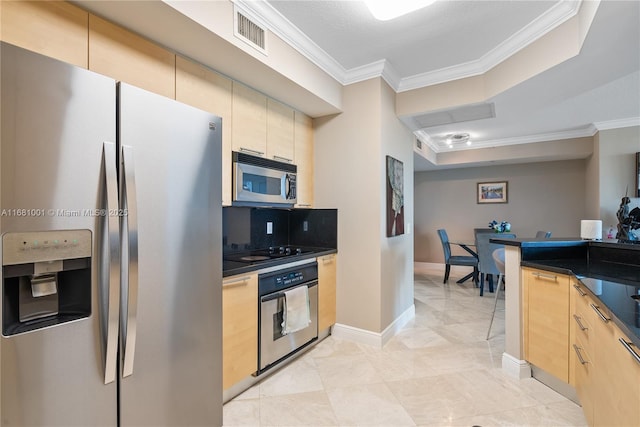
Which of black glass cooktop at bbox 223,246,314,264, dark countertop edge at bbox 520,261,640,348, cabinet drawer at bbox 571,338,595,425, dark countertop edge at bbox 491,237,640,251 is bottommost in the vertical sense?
cabinet drawer at bbox 571,338,595,425

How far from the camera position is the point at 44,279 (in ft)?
3.61

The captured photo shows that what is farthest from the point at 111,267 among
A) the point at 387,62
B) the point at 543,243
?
the point at 543,243

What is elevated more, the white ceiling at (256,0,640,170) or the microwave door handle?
the white ceiling at (256,0,640,170)

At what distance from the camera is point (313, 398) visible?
207 cm

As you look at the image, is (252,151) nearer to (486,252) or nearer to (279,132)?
(279,132)

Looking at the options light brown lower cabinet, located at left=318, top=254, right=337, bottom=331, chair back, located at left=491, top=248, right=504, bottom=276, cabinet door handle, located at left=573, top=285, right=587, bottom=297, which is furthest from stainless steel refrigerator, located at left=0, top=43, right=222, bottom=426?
chair back, located at left=491, top=248, right=504, bottom=276

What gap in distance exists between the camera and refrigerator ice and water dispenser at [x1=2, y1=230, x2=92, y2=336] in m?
1.00

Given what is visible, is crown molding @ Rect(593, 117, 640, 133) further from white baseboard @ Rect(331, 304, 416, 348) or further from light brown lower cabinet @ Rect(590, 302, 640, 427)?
light brown lower cabinet @ Rect(590, 302, 640, 427)

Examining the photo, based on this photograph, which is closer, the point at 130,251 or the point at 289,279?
the point at 130,251

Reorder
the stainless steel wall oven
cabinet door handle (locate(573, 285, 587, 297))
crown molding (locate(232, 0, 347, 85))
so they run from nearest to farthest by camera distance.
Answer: cabinet door handle (locate(573, 285, 587, 297)) → crown molding (locate(232, 0, 347, 85)) → the stainless steel wall oven

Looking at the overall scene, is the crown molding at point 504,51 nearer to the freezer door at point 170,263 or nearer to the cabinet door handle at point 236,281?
the freezer door at point 170,263

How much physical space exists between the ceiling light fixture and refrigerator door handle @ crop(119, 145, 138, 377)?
1580 millimetres

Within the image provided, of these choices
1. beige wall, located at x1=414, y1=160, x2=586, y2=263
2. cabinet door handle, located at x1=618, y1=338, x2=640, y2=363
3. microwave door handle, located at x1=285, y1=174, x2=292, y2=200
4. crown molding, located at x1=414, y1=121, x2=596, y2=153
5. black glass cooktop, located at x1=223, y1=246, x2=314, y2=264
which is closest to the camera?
cabinet door handle, located at x1=618, y1=338, x2=640, y2=363

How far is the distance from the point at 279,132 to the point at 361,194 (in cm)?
98
